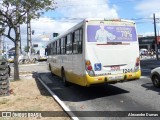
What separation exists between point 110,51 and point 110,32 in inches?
29.8

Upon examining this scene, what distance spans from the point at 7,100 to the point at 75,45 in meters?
3.70

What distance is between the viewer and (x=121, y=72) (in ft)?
39.9

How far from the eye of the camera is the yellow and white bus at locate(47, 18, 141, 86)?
458 inches

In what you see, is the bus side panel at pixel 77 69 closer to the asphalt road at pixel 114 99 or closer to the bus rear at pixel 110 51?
the bus rear at pixel 110 51

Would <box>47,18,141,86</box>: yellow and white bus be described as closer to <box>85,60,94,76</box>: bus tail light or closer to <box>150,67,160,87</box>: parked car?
<box>85,60,94,76</box>: bus tail light

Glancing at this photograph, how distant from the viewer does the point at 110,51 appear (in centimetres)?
1197

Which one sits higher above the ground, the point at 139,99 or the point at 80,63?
the point at 80,63

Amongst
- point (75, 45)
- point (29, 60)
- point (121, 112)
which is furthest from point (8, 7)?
point (29, 60)

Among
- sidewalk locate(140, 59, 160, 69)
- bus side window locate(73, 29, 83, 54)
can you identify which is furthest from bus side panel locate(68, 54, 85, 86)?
sidewalk locate(140, 59, 160, 69)

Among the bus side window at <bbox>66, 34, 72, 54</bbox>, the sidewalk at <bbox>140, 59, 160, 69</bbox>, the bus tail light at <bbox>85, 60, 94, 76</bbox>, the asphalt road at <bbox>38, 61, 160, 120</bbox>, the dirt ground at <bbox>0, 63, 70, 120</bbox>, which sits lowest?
the dirt ground at <bbox>0, 63, 70, 120</bbox>

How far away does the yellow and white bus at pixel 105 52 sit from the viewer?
38.2ft

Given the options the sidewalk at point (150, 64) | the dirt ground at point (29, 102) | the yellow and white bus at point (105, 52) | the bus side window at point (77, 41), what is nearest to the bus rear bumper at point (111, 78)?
the yellow and white bus at point (105, 52)

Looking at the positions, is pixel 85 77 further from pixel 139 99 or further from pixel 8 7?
pixel 8 7

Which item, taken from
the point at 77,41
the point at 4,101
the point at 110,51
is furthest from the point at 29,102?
the point at 110,51
